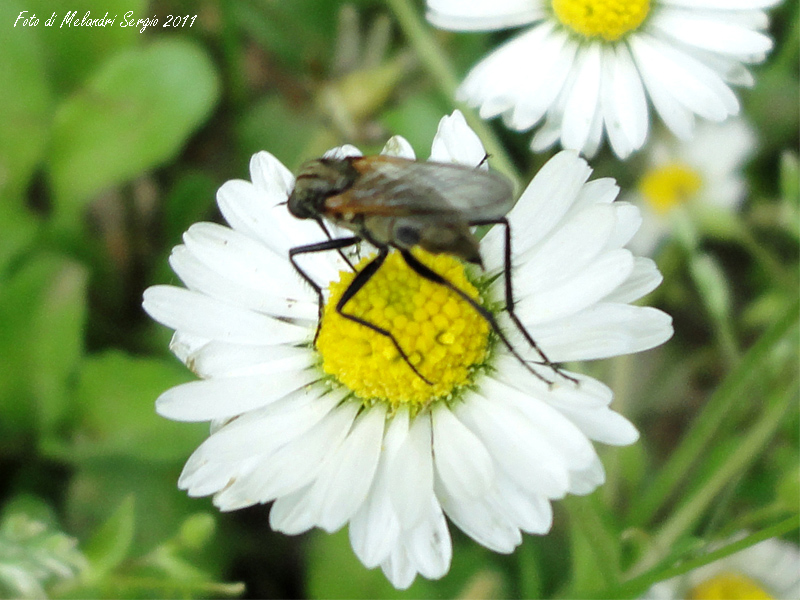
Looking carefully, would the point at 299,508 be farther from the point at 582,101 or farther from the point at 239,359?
the point at 582,101

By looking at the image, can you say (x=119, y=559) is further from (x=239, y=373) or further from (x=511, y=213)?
(x=511, y=213)

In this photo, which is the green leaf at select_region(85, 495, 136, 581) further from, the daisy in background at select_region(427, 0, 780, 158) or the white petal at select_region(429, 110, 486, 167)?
the daisy in background at select_region(427, 0, 780, 158)

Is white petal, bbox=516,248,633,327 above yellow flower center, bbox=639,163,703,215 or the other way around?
above

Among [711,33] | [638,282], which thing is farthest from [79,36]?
[638,282]

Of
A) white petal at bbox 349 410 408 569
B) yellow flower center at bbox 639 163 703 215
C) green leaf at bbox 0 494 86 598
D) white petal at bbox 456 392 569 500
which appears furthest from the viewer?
yellow flower center at bbox 639 163 703 215

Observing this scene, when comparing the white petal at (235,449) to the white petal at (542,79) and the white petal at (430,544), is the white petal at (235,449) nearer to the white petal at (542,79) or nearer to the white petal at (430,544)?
the white petal at (430,544)

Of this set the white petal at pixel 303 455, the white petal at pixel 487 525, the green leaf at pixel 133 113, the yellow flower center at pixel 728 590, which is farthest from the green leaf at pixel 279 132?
the yellow flower center at pixel 728 590

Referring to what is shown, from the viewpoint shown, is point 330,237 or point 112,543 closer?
point 330,237

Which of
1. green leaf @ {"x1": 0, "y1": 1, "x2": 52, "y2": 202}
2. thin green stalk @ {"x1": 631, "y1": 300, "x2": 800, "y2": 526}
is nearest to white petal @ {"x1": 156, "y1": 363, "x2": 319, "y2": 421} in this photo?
thin green stalk @ {"x1": 631, "y1": 300, "x2": 800, "y2": 526}
